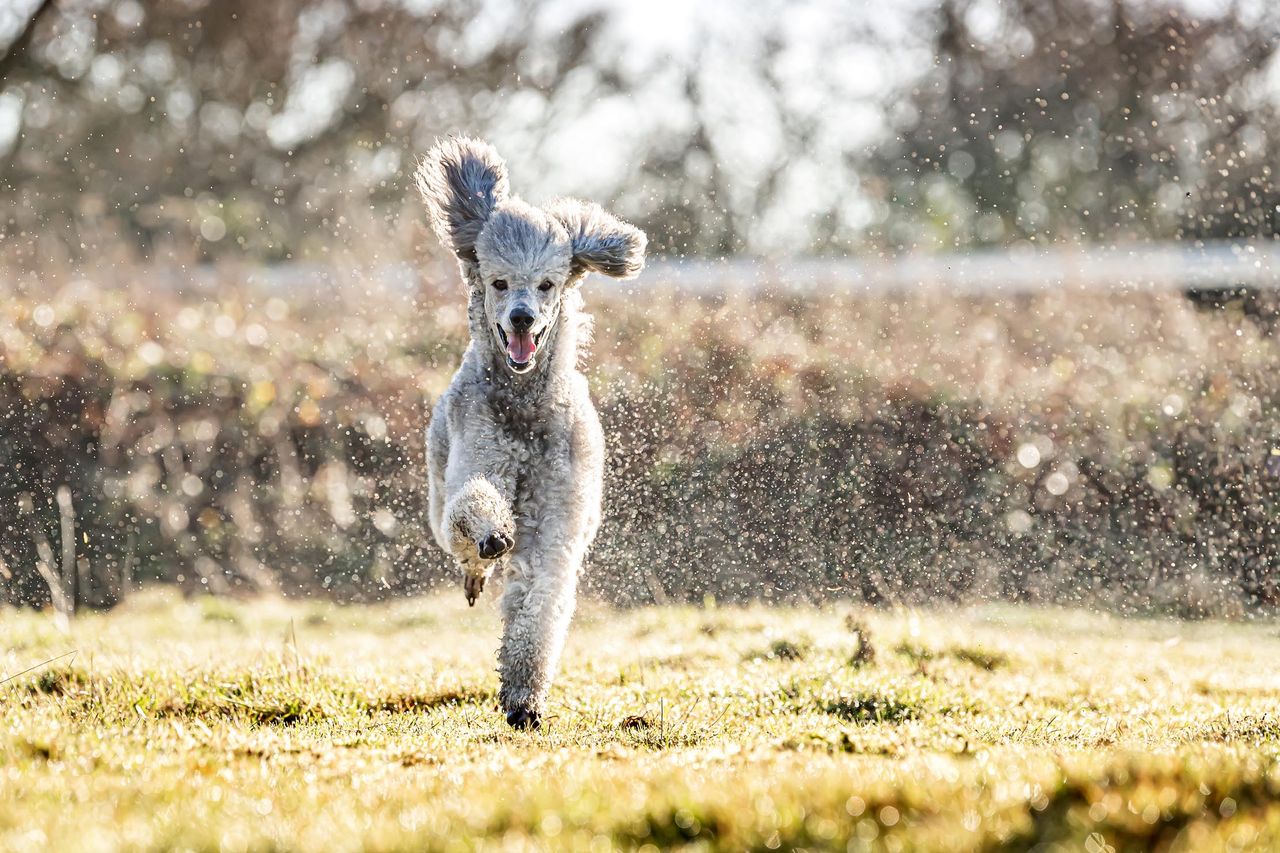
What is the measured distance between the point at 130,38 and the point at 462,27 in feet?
15.1

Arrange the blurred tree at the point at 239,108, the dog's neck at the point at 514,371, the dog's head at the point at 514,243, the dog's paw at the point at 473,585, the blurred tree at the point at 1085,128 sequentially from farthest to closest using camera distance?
the blurred tree at the point at 239,108
the blurred tree at the point at 1085,128
the dog's paw at the point at 473,585
the dog's neck at the point at 514,371
the dog's head at the point at 514,243

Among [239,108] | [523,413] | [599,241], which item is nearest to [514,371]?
[523,413]

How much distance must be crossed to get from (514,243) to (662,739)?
221cm

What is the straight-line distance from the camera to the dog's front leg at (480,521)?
512 centimetres

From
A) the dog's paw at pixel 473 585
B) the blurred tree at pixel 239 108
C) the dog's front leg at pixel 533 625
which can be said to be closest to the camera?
the dog's front leg at pixel 533 625

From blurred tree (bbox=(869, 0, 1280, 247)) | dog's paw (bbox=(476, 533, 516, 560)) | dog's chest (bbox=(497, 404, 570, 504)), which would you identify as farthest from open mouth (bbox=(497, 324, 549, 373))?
blurred tree (bbox=(869, 0, 1280, 247))

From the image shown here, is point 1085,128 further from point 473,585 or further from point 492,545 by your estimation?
point 492,545

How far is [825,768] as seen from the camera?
12.9 feet

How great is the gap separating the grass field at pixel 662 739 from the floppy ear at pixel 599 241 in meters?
1.85

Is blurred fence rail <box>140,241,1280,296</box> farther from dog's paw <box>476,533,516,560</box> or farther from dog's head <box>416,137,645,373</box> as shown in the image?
dog's paw <box>476,533,516,560</box>

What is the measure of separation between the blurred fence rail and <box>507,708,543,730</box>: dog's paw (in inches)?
298

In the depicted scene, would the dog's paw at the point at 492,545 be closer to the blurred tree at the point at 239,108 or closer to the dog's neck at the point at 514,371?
the dog's neck at the point at 514,371

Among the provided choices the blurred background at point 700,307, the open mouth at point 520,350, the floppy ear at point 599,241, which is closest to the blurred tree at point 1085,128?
the blurred background at point 700,307

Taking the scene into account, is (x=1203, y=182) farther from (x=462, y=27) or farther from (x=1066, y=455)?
(x=462, y=27)
